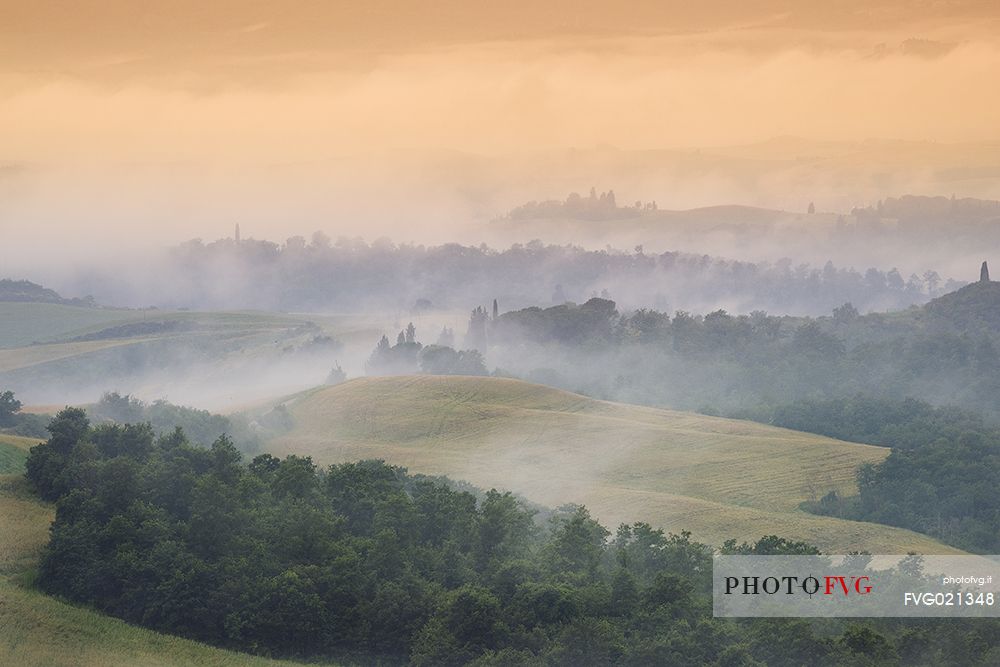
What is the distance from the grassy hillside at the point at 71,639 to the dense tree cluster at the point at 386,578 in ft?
5.97

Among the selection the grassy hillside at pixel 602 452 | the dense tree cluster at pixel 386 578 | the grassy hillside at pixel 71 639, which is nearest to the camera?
the grassy hillside at pixel 71 639

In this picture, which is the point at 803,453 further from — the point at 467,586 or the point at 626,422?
the point at 467,586

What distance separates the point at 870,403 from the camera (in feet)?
563

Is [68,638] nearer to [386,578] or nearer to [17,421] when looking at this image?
[386,578]

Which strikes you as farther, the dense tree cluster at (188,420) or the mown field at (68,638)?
the dense tree cluster at (188,420)

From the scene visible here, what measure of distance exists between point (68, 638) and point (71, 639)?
14 cm

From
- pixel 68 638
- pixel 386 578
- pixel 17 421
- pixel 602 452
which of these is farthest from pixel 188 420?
pixel 68 638

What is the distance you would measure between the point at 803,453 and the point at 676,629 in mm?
82884

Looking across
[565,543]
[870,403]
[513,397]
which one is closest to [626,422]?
[513,397]

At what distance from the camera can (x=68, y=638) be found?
187ft

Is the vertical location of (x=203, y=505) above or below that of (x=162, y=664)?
above

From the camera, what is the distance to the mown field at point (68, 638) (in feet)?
179

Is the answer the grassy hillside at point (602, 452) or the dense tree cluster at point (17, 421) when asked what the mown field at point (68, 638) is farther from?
the dense tree cluster at point (17, 421)

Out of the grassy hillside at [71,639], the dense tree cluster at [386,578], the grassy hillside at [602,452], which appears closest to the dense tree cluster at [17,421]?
the grassy hillside at [602,452]
